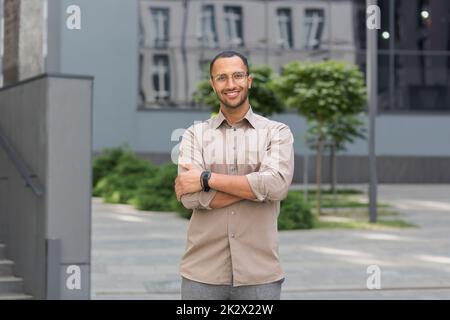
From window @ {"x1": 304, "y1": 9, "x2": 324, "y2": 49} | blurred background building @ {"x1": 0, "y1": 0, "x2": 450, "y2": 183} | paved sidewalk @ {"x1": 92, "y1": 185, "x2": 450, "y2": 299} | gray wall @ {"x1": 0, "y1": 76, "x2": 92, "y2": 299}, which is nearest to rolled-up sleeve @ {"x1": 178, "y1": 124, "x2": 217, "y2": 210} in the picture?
gray wall @ {"x1": 0, "y1": 76, "x2": 92, "y2": 299}

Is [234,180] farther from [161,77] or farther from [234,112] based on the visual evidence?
[161,77]

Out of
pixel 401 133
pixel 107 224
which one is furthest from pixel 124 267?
pixel 401 133

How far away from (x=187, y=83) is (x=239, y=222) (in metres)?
26.3

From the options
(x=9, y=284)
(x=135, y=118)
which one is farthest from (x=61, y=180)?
(x=135, y=118)

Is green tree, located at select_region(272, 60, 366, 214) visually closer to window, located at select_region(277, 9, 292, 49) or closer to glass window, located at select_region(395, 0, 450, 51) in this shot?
window, located at select_region(277, 9, 292, 49)

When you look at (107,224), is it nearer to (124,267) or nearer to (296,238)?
(296,238)

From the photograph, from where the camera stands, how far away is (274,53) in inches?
1171

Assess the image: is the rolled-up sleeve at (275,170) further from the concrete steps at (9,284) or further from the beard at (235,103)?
the concrete steps at (9,284)

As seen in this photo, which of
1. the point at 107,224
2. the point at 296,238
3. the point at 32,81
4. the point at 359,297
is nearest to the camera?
the point at 32,81

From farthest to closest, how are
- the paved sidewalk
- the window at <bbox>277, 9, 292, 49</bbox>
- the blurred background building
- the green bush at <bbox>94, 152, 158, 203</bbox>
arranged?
the window at <bbox>277, 9, 292, 49</bbox> → the blurred background building → the green bush at <bbox>94, 152, 158, 203</bbox> → the paved sidewalk

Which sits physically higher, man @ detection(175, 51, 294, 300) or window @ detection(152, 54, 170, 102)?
window @ detection(152, 54, 170, 102)

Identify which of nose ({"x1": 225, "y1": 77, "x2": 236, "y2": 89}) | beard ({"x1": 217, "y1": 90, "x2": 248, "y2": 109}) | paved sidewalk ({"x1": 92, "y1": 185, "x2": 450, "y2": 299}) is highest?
nose ({"x1": 225, "y1": 77, "x2": 236, "y2": 89})

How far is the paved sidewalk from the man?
6081mm

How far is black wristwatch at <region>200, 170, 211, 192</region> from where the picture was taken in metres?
3.10
